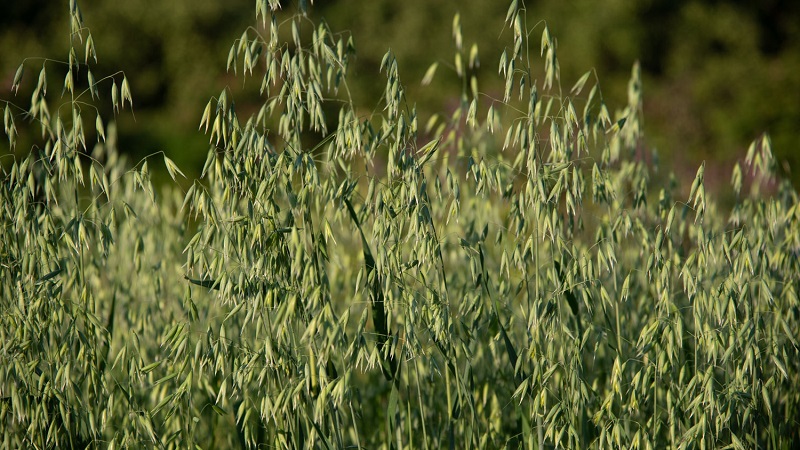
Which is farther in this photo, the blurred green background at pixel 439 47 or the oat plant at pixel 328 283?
the blurred green background at pixel 439 47

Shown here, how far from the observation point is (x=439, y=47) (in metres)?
12.2

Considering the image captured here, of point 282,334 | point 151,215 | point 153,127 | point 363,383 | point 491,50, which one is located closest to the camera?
point 282,334

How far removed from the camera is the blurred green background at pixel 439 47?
1120 centimetres

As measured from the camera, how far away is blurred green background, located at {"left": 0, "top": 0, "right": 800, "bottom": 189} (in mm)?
11203

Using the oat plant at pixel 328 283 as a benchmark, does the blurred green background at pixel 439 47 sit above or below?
above

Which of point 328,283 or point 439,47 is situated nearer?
point 328,283

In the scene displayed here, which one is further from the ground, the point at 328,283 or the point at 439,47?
the point at 439,47

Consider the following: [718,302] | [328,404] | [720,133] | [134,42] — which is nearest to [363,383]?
[328,404]

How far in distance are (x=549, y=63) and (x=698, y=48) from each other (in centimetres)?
1171

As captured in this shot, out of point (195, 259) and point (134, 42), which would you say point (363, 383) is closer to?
point (195, 259)

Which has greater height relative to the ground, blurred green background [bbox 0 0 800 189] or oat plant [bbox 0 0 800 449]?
→ blurred green background [bbox 0 0 800 189]

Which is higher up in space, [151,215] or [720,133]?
[720,133]

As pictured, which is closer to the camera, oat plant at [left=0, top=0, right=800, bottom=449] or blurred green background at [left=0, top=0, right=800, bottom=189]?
oat plant at [left=0, top=0, right=800, bottom=449]

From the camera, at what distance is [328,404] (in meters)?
1.89
